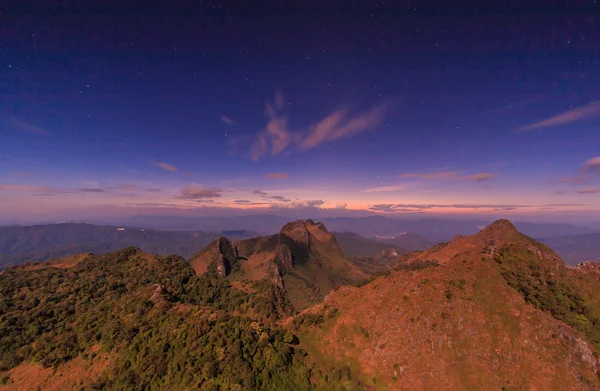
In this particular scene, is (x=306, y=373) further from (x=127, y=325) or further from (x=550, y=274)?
(x=550, y=274)

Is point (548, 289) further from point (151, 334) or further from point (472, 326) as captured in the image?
point (151, 334)

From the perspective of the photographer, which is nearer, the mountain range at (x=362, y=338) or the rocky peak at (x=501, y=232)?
the mountain range at (x=362, y=338)

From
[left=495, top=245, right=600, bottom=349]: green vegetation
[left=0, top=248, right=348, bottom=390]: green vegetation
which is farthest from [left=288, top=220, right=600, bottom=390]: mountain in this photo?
[left=0, top=248, right=348, bottom=390]: green vegetation

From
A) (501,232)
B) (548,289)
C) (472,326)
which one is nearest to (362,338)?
(472,326)

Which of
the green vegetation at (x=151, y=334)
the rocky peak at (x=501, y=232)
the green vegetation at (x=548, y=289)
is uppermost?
the rocky peak at (x=501, y=232)

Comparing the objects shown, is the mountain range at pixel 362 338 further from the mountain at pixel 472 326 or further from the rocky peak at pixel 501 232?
the rocky peak at pixel 501 232

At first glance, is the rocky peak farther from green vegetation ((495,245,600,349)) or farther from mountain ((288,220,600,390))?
green vegetation ((495,245,600,349))

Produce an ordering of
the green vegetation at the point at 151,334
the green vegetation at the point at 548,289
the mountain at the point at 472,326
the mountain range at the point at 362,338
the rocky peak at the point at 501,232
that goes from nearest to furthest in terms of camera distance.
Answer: the mountain at the point at 472,326 → the mountain range at the point at 362,338 → the green vegetation at the point at 151,334 → the green vegetation at the point at 548,289 → the rocky peak at the point at 501,232

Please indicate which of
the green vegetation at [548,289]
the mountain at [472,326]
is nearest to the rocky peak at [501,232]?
the mountain at [472,326]
